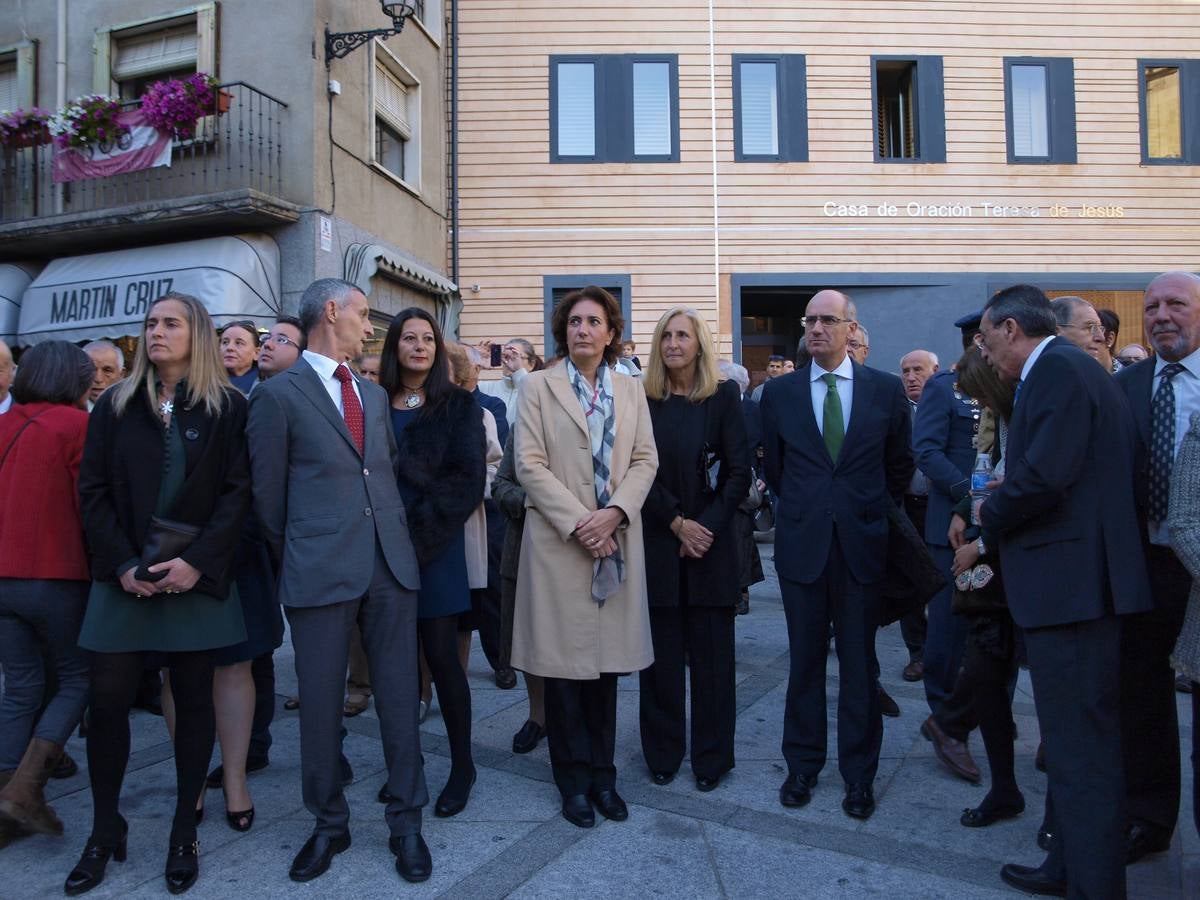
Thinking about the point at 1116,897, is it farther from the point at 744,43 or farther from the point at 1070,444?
the point at 744,43

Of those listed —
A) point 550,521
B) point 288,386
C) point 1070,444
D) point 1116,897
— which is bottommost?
point 1116,897

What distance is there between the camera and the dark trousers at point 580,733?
378 centimetres

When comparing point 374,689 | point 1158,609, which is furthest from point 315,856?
point 1158,609

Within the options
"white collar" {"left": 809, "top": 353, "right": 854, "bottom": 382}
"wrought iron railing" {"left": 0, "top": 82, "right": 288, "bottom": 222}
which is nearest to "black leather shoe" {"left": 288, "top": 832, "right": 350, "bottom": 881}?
"white collar" {"left": 809, "top": 353, "right": 854, "bottom": 382}

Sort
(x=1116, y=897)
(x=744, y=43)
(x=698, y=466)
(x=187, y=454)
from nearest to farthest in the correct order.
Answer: (x=1116, y=897) → (x=187, y=454) → (x=698, y=466) → (x=744, y=43)

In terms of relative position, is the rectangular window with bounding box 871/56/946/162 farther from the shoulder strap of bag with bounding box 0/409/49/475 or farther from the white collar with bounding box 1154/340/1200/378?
the shoulder strap of bag with bounding box 0/409/49/475

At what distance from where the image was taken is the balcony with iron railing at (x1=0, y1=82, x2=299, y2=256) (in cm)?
1034

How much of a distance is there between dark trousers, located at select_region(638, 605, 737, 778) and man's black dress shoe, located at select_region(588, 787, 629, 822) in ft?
1.24

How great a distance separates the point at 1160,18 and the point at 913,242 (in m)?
4.98

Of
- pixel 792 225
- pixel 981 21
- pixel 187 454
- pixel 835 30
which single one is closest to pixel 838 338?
Answer: pixel 187 454

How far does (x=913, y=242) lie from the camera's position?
538 inches

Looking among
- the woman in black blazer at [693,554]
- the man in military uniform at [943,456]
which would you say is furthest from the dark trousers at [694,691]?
the man in military uniform at [943,456]

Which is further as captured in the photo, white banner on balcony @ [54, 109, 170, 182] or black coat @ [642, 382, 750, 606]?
white banner on balcony @ [54, 109, 170, 182]

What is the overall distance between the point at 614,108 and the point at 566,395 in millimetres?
10539
